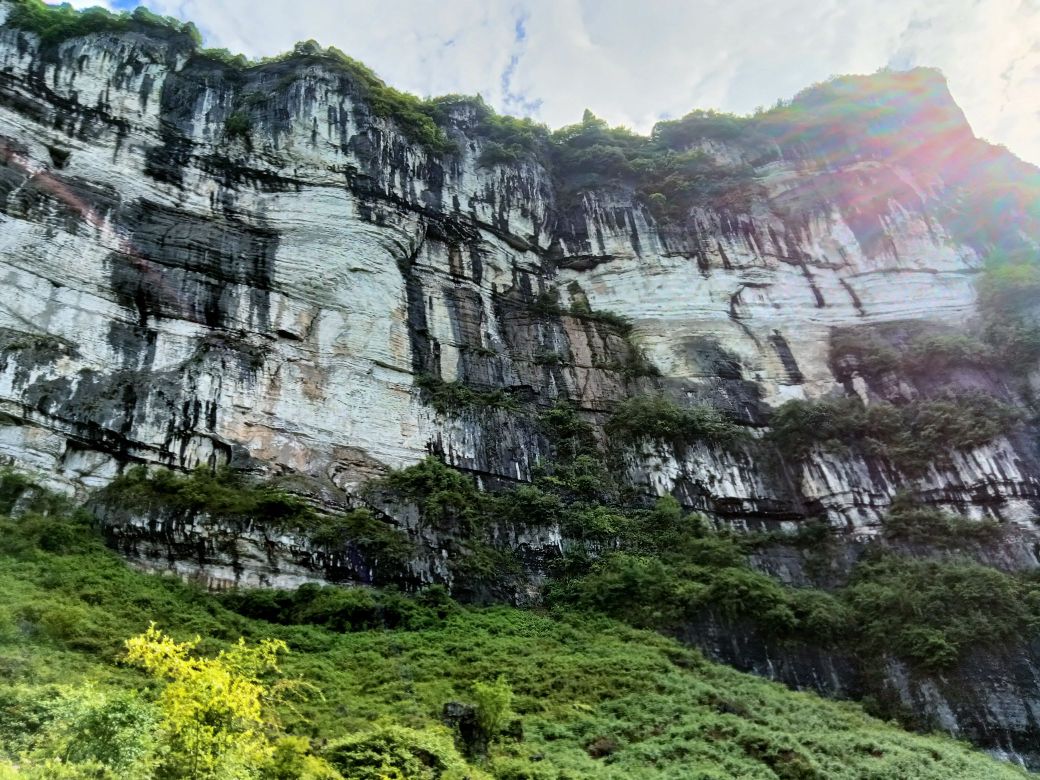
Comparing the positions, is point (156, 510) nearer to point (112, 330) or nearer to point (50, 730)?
point (112, 330)

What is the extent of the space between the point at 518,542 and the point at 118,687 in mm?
12176

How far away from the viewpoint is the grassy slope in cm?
1220

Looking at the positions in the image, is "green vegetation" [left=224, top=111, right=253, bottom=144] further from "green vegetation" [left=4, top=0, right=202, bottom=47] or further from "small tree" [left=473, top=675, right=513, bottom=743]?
"small tree" [left=473, top=675, right=513, bottom=743]

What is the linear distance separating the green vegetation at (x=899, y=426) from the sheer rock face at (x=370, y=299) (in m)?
0.56

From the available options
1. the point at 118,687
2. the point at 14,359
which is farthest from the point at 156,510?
the point at 118,687

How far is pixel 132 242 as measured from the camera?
22.3 metres

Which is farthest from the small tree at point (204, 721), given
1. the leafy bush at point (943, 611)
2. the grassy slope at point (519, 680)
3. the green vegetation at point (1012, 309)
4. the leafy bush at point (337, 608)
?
the green vegetation at point (1012, 309)

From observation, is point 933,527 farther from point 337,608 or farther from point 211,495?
point 211,495

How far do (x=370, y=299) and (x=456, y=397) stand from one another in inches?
169

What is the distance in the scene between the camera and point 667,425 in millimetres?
26125

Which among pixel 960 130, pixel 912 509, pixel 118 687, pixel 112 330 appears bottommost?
pixel 118 687

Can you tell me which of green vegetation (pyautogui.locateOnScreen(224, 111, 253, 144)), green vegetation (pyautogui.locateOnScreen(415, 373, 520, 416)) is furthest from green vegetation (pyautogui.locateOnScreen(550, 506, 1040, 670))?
green vegetation (pyautogui.locateOnScreen(224, 111, 253, 144))

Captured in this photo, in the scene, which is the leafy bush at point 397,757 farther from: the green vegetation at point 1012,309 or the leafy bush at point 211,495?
the green vegetation at point 1012,309

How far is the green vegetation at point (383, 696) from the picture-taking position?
797 centimetres
